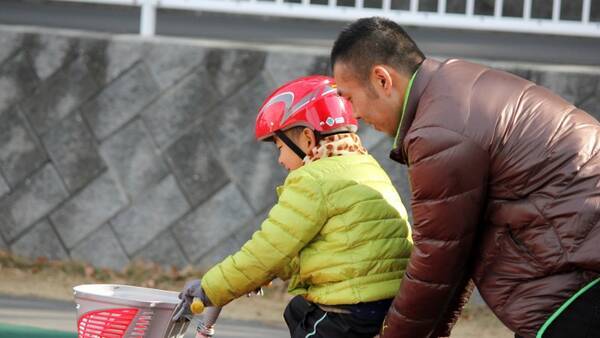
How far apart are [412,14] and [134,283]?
8.44ft

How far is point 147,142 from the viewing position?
770 centimetres

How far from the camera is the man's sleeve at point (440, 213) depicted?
3.47m

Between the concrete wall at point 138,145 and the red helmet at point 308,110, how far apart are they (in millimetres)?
3089

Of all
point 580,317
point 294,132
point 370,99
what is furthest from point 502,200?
point 294,132

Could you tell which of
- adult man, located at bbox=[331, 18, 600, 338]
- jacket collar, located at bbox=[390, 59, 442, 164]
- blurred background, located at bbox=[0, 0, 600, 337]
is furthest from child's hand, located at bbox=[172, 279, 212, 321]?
blurred background, located at bbox=[0, 0, 600, 337]

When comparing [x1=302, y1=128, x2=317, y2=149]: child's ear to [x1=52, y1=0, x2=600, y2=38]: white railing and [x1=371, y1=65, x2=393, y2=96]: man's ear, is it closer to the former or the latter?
[x1=371, y1=65, x2=393, y2=96]: man's ear

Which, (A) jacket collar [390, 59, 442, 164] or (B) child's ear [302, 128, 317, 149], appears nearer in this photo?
(A) jacket collar [390, 59, 442, 164]

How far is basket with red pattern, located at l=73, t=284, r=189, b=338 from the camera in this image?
393 centimetres

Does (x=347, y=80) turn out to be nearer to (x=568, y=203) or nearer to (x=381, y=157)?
(x=568, y=203)

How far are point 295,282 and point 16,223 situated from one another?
156 inches

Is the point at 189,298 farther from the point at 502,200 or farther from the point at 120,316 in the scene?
the point at 502,200

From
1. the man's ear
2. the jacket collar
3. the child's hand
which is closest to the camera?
the jacket collar

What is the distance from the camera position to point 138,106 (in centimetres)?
773

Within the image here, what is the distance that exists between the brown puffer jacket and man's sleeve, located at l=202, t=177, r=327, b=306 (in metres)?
0.57
